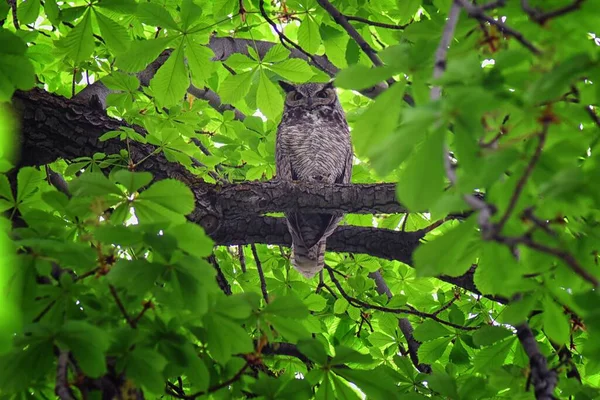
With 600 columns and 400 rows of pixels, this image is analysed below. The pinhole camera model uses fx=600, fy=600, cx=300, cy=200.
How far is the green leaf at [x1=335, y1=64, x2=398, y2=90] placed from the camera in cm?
93

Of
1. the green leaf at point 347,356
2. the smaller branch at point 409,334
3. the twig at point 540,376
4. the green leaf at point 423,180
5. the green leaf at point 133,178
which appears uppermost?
the green leaf at point 423,180

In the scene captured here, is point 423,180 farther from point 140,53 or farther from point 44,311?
point 140,53

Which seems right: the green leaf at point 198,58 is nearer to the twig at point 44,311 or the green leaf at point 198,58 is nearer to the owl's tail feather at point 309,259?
the twig at point 44,311

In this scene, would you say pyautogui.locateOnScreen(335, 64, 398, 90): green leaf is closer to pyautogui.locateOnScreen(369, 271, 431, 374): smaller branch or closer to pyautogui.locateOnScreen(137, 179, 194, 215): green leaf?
pyautogui.locateOnScreen(137, 179, 194, 215): green leaf

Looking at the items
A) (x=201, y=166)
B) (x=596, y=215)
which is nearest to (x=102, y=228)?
(x=596, y=215)

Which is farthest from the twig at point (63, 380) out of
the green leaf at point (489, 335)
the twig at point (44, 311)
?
the green leaf at point (489, 335)

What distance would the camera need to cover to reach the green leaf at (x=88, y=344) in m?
1.00

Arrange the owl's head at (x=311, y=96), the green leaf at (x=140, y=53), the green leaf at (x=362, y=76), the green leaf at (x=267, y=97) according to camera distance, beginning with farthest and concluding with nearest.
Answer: the owl's head at (x=311, y=96), the green leaf at (x=267, y=97), the green leaf at (x=140, y=53), the green leaf at (x=362, y=76)

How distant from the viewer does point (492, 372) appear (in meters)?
1.34

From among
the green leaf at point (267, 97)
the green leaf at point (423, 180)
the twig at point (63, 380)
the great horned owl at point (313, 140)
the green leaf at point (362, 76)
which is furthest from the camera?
the great horned owl at point (313, 140)

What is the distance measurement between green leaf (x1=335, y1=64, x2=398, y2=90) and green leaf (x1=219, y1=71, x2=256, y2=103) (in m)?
1.28

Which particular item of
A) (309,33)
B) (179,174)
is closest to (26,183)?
(179,174)

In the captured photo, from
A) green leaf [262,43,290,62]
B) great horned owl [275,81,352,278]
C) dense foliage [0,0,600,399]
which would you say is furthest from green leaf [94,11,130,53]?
great horned owl [275,81,352,278]

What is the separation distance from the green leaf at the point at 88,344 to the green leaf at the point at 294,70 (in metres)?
1.31
